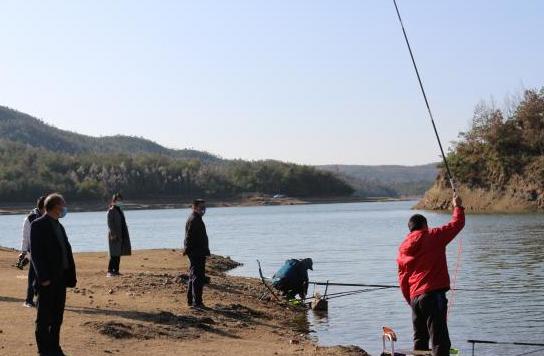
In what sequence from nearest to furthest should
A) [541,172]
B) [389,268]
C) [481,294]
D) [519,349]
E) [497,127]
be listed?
[519,349] < [481,294] < [389,268] < [541,172] < [497,127]

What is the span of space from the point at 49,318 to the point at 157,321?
145 inches

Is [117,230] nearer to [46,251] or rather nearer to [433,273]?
[46,251]

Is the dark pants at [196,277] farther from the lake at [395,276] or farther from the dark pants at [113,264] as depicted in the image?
the dark pants at [113,264]

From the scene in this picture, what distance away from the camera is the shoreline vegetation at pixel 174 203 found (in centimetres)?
13100

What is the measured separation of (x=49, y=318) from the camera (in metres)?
10.6

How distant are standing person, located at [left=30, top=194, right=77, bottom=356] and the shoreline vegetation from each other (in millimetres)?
119170

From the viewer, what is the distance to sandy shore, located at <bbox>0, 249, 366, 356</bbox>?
1226 centimetres

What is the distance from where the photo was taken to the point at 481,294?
71.3ft

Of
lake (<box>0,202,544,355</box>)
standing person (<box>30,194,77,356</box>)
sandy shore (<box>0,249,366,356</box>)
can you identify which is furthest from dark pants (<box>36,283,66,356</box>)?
lake (<box>0,202,544,355</box>)

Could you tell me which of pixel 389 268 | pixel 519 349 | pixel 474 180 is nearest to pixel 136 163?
pixel 474 180

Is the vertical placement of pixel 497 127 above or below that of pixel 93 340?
above

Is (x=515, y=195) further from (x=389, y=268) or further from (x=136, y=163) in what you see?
(x=136, y=163)

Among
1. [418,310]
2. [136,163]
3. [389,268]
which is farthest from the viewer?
[136,163]

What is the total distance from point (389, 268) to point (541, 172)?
5747cm
